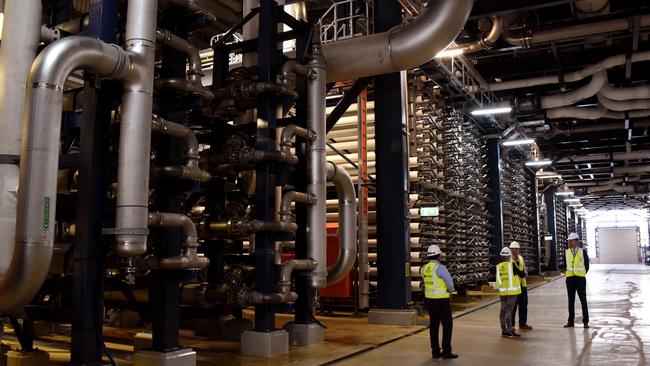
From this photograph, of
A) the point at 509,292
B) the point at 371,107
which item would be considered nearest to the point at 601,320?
the point at 509,292

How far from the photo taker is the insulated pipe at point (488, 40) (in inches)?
570

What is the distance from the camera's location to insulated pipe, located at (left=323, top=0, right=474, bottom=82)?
9.98 metres

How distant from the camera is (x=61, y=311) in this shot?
22.4 ft

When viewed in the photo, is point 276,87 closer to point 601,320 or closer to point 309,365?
point 309,365

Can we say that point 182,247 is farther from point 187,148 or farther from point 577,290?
point 577,290

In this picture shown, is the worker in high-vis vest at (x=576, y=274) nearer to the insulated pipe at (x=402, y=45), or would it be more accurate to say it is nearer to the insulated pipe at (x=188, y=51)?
the insulated pipe at (x=402, y=45)

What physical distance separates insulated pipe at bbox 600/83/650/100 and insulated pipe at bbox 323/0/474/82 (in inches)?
406

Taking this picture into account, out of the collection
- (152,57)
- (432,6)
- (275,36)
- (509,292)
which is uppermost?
(432,6)

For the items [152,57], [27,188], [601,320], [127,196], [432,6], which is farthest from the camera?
[601,320]

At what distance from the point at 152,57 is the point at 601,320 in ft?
36.7

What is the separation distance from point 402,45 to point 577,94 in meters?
11.1

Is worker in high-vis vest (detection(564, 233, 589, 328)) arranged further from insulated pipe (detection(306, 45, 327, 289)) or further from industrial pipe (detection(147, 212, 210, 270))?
industrial pipe (detection(147, 212, 210, 270))

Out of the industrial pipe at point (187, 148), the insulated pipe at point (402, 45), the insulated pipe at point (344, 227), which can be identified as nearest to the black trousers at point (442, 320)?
the insulated pipe at point (344, 227)

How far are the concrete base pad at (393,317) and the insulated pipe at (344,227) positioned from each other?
1.48 meters
